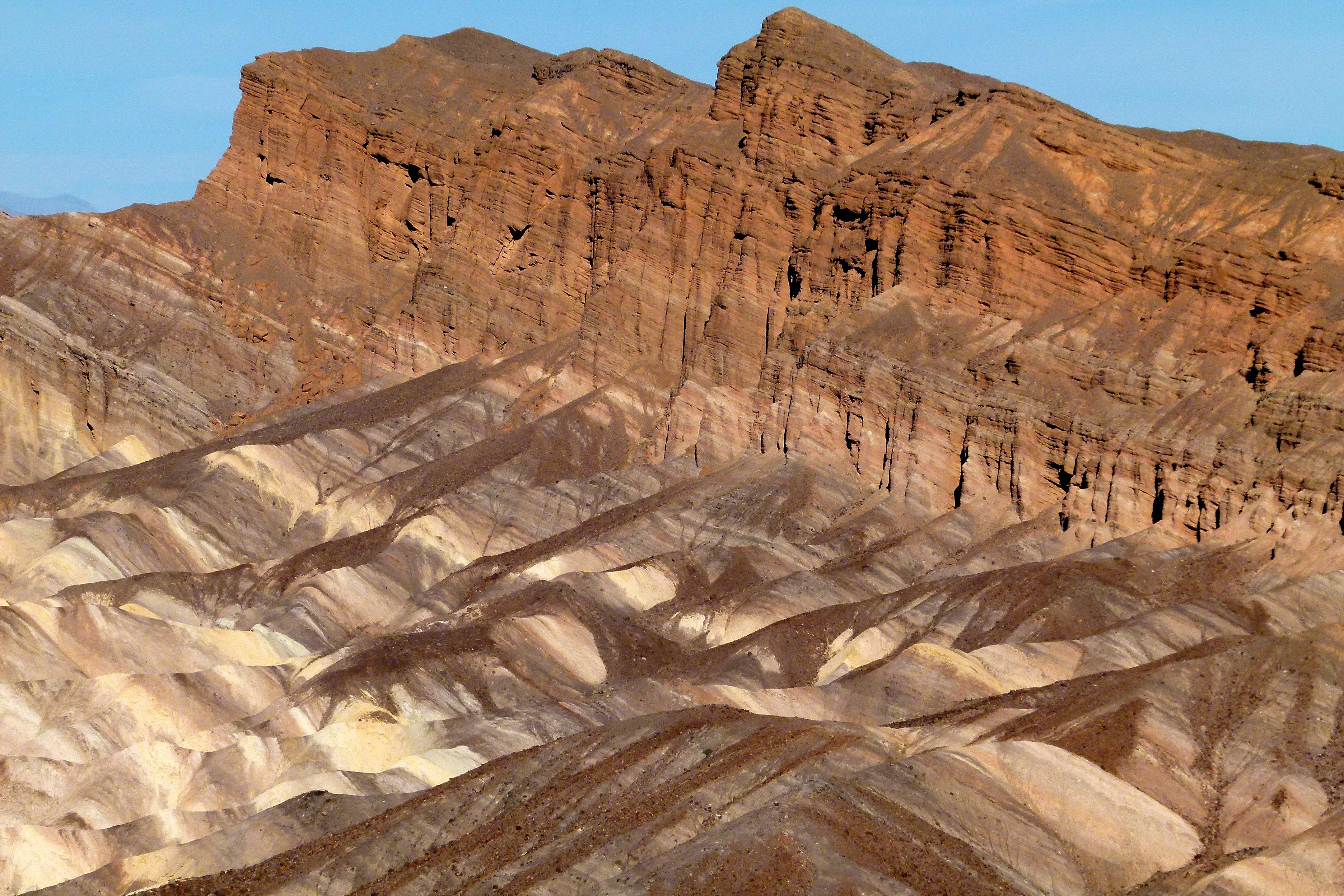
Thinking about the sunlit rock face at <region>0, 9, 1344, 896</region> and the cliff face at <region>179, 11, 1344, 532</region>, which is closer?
the sunlit rock face at <region>0, 9, 1344, 896</region>

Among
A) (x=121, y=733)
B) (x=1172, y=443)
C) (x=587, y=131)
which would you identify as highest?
(x=587, y=131)

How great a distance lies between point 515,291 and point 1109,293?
36366 mm

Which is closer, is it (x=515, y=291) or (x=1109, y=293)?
(x=1109, y=293)

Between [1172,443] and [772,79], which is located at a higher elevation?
[772,79]

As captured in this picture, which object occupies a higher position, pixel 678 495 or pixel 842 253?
pixel 842 253

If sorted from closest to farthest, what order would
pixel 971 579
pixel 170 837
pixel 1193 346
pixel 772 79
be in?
pixel 170 837 < pixel 971 579 < pixel 1193 346 < pixel 772 79

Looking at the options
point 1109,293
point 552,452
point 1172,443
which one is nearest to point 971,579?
point 1172,443

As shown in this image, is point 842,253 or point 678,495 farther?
point 842,253

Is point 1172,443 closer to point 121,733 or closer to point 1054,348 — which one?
point 1054,348

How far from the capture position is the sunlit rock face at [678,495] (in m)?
63.7

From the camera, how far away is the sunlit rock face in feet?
209

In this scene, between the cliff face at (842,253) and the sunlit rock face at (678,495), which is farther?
the cliff face at (842,253)

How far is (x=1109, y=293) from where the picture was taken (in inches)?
4122

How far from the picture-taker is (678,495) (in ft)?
346
